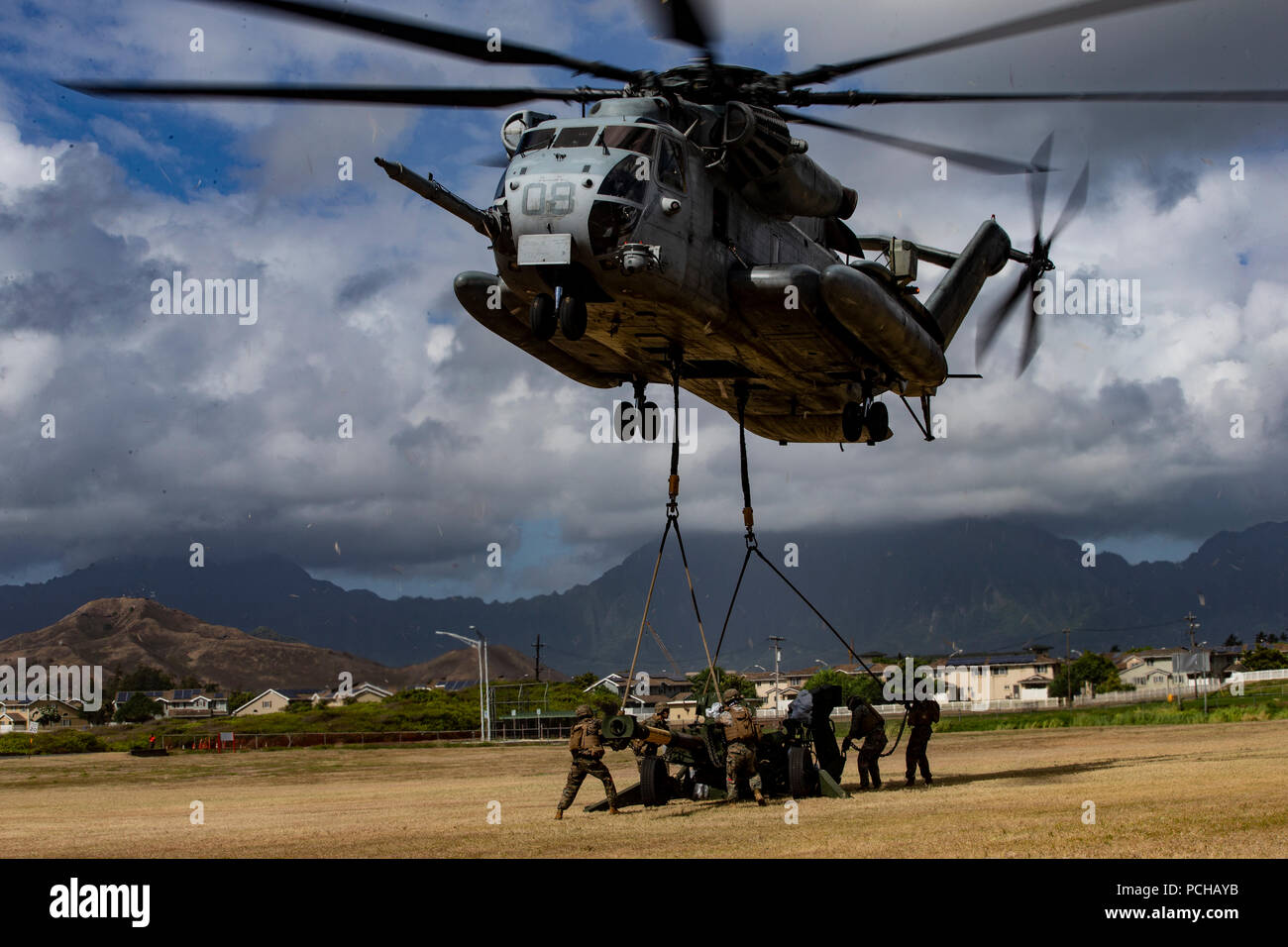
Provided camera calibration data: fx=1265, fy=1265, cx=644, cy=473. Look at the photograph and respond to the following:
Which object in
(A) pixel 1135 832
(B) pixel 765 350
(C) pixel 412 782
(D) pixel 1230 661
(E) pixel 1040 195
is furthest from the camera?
(D) pixel 1230 661

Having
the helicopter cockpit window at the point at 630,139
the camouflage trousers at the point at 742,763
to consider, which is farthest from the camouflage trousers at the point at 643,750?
the helicopter cockpit window at the point at 630,139

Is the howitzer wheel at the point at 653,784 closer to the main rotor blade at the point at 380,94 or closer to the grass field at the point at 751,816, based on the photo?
the grass field at the point at 751,816

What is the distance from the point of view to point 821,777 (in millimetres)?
17641

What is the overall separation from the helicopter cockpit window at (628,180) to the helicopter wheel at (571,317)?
1.45 metres

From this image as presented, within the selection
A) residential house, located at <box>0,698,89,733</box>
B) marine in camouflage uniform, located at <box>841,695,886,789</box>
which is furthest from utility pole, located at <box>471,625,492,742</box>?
residential house, located at <box>0,698,89,733</box>

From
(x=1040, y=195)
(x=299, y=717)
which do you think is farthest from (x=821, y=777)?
(x=299, y=717)

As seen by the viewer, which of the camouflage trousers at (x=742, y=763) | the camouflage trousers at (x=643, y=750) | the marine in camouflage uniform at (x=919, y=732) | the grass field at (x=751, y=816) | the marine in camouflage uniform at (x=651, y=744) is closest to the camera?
the grass field at (x=751, y=816)

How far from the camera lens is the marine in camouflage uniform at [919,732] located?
20000 millimetres

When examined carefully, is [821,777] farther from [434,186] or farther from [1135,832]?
[434,186]

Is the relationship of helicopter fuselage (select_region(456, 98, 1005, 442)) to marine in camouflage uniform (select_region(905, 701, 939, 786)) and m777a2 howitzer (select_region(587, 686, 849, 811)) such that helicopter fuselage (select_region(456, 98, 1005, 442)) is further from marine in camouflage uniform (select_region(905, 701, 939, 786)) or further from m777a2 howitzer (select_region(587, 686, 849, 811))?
m777a2 howitzer (select_region(587, 686, 849, 811))

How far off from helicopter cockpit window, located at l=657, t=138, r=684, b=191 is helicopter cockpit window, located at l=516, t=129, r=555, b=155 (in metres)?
1.50

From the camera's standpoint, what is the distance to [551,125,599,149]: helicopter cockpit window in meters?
16.6
